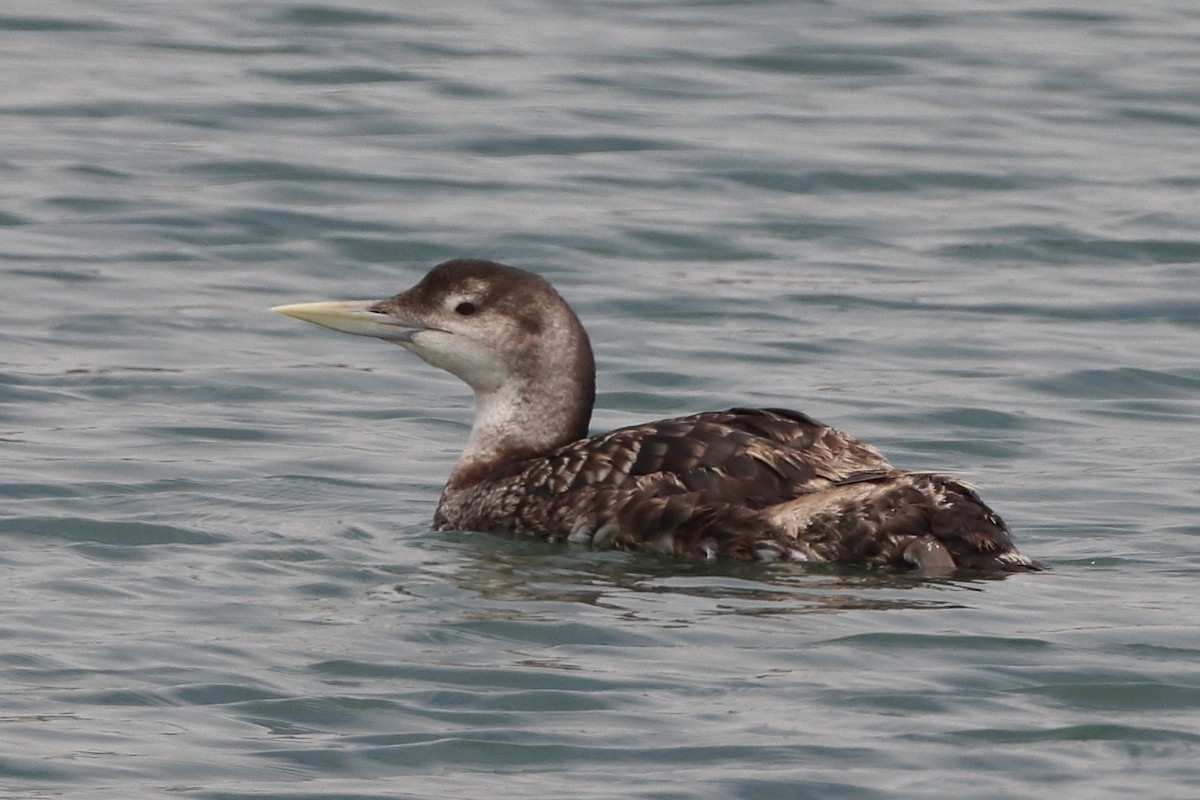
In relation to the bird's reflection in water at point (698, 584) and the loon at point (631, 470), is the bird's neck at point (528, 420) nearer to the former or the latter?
the loon at point (631, 470)

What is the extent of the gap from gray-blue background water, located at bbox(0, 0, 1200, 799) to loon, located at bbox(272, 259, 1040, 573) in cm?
12

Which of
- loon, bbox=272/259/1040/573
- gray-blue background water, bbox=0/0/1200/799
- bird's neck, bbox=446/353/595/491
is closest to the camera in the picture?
gray-blue background water, bbox=0/0/1200/799

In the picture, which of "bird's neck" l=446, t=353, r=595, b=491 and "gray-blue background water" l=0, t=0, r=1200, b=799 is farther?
"bird's neck" l=446, t=353, r=595, b=491

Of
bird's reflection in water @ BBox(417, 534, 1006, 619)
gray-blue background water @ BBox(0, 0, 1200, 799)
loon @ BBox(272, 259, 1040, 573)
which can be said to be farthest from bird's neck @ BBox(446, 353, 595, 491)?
bird's reflection in water @ BBox(417, 534, 1006, 619)

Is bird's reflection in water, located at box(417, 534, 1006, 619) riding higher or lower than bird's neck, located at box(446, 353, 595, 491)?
lower

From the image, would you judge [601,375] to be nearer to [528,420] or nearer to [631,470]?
[528,420]

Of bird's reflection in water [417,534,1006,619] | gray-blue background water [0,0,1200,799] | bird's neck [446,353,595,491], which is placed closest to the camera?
gray-blue background water [0,0,1200,799]

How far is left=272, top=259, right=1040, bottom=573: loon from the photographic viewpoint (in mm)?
7809

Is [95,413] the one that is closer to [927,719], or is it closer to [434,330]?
[434,330]

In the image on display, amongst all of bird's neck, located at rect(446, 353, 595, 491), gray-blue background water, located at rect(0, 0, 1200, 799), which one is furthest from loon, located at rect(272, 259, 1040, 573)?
gray-blue background water, located at rect(0, 0, 1200, 799)

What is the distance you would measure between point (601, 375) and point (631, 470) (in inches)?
111

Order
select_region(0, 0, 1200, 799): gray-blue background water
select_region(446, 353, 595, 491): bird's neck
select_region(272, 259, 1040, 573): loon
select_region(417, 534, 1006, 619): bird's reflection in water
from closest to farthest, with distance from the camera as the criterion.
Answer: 1. select_region(0, 0, 1200, 799): gray-blue background water
2. select_region(417, 534, 1006, 619): bird's reflection in water
3. select_region(272, 259, 1040, 573): loon
4. select_region(446, 353, 595, 491): bird's neck

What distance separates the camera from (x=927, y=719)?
6500 mm

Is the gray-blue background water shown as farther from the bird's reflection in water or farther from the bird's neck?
the bird's neck
